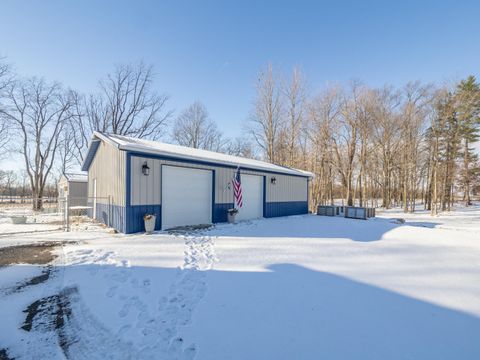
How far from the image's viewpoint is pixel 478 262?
448cm

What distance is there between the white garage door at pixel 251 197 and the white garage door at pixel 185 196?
6.00ft

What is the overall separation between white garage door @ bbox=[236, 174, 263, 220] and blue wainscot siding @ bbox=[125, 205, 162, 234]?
11.9 feet

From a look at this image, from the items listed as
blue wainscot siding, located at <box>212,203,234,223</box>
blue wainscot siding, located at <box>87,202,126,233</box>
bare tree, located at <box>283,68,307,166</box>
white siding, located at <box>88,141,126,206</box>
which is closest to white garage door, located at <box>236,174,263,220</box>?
blue wainscot siding, located at <box>212,203,234,223</box>

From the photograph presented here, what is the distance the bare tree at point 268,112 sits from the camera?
17766 mm

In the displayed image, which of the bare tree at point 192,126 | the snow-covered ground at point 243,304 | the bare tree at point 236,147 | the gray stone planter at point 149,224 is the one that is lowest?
the snow-covered ground at point 243,304

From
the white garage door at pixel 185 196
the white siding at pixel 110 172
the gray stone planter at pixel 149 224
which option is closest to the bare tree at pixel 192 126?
the white siding at pixel 110 172

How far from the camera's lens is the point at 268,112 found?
18.2 metres

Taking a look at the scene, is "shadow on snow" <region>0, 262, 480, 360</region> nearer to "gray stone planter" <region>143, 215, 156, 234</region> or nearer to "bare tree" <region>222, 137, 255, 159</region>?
"gray stone planter" <region>143, 215, 156, 234</region>

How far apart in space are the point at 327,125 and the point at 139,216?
52.2 ft

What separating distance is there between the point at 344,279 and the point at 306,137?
16.1 meters

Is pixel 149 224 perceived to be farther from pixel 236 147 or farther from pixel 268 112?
pixel 236 147

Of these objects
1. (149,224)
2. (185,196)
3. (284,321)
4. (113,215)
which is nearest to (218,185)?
(185,196)

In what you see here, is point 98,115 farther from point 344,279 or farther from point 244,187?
point 344,279

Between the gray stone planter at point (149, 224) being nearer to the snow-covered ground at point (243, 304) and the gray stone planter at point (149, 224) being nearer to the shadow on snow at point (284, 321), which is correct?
the snow-covered ground at point (243, 304)
